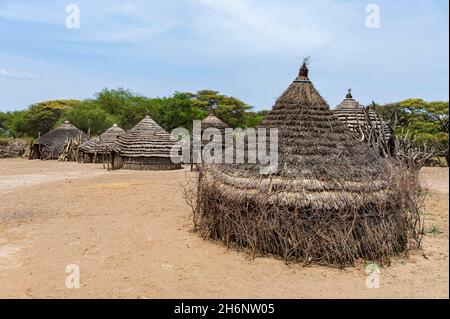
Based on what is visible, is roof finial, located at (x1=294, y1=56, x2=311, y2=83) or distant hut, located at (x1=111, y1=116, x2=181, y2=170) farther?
distant hut, located at (x1=111, y1=116, x2=181, y2=170)

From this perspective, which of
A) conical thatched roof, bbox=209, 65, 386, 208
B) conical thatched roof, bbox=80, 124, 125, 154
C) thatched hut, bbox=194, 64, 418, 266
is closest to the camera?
thatched hut, bbox=194, 64, 418, 266

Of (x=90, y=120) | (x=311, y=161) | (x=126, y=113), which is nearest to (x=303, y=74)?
(x=311, y=161)


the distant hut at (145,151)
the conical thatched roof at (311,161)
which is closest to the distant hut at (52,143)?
the distant hut at (145,151)

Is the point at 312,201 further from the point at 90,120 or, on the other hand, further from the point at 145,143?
the point at 90,120

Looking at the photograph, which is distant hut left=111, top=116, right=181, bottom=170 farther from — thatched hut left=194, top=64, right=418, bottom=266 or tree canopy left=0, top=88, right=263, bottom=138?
thatched hut left=194, top=64, right=418, bottom=266

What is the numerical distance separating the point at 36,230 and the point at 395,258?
683 centimetres

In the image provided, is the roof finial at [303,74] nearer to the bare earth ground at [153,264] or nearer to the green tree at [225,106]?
the bare earth ground at [153,264]

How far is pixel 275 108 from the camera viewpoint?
326 inches

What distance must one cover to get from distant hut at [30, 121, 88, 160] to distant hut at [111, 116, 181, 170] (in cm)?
769

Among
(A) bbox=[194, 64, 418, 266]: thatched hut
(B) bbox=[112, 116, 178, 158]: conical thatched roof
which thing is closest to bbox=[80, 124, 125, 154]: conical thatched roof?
(B) bbox=[112, 116, 178, 158]: conical thatched roof

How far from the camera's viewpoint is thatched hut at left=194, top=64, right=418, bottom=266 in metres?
6.28

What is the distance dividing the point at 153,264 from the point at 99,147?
1860 cm

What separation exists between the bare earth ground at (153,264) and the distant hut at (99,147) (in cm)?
1339

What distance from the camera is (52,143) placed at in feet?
89.7
